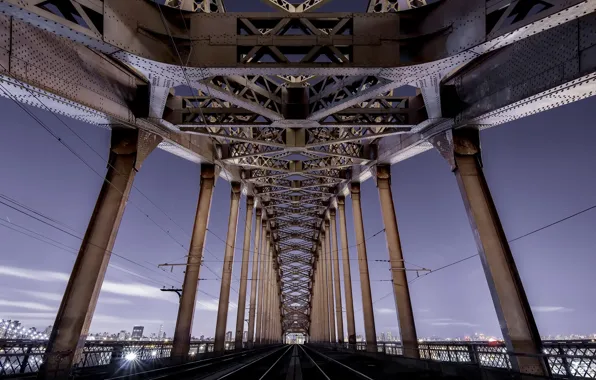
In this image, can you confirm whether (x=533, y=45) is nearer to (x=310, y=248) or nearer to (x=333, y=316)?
(x=333, y=316)

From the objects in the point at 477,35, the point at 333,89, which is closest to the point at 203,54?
the point at 333,89

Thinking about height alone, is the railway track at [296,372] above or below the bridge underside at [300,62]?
below

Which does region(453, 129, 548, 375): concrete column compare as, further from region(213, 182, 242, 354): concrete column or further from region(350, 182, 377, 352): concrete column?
region(213, 182, 242, 354): concrete column

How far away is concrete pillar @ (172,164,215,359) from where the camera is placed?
63.1 ft

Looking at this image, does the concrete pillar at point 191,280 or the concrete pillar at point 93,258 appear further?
the concrete pillar at point 191,280

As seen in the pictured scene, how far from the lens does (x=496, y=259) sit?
1388cm

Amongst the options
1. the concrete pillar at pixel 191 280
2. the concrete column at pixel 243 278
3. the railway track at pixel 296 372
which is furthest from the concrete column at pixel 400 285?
the concrete column at pixel 243 278

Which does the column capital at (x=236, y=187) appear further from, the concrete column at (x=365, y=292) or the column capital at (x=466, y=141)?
the column capital at (x=466, y=141)

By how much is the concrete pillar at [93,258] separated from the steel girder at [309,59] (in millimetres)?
1492

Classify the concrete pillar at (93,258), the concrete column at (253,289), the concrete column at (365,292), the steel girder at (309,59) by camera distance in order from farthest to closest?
the concrete column at (253,289) → the concrete column at (365,292) → the concrete pillar at (93,258) → the steel girder at (309,59)

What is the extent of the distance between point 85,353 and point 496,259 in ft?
52.2

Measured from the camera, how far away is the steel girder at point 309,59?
34.9ft

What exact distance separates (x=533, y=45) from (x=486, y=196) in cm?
586

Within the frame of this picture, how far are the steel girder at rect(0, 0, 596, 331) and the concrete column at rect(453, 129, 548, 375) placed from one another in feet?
5.02
